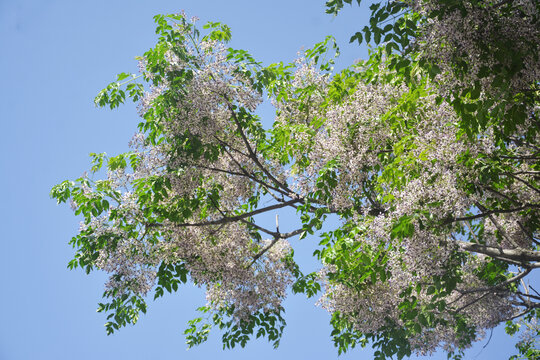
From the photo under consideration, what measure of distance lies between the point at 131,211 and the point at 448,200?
4.41m

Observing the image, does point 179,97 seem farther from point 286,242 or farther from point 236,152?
point 286,242

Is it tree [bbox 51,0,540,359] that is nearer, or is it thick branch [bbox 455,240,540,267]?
tree [bbox 51,0,540,359]

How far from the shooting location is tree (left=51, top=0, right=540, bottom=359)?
454 centimetres

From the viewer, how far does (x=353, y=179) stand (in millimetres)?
5961

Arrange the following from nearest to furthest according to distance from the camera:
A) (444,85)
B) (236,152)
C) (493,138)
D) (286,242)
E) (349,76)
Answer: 1. (444,85)
2. (493,138)
3. (349,76)
4. (236,152)
5. (286,242)

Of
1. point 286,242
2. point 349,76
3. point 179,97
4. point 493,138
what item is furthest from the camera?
point 286,242

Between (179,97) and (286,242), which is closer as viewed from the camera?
(179,97)

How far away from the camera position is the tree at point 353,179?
4.54 metres

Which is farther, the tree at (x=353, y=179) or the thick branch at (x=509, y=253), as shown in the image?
the thick branch at (x=509, y=253)

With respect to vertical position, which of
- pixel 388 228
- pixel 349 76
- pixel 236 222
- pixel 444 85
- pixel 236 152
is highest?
pixel 349 76

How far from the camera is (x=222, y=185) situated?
8.16 meters

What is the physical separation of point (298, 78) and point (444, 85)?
366 cm

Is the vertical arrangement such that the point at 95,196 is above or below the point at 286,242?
below

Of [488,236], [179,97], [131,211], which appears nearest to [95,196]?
[131,211]
